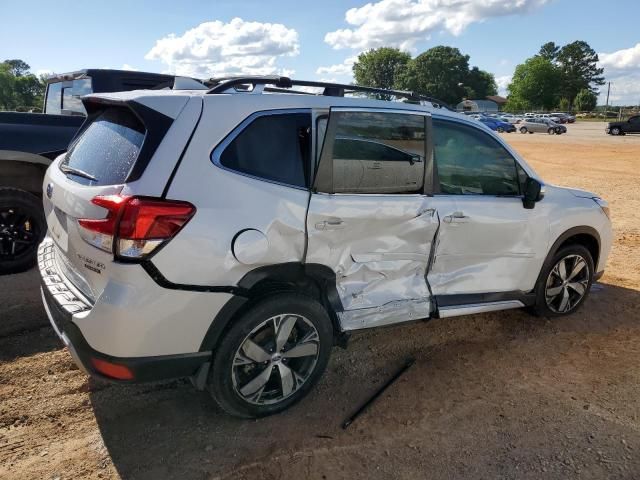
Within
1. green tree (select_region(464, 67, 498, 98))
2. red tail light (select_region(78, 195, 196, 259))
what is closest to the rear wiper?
red tail light (select_region(78, 195, 196, 259))

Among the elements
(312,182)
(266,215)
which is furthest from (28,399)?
(312,182)

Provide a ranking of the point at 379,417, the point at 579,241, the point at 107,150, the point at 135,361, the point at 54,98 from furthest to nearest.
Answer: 1. the point at 54,98
2. the point at 579,241
3. the point at 379,417
4. the point at 107,150
5. the point at 135,361

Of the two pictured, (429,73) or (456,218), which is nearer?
(456,218)

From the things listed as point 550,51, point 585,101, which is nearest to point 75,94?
point 585,101

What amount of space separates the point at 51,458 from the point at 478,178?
324cm

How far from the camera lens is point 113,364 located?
2525mm

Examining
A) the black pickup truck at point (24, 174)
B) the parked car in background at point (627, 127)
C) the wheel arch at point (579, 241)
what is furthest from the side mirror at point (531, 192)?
the parked car in background at point (627, 127)

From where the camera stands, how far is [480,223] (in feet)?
12.2

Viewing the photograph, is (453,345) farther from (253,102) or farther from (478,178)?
(253,102)

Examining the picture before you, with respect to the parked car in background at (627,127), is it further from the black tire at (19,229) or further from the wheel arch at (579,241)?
the black tire at (19,229)

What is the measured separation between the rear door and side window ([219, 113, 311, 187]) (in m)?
0.13

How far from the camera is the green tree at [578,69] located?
342ft

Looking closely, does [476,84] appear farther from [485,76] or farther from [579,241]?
[579,241]

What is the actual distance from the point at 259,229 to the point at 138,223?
609mm
